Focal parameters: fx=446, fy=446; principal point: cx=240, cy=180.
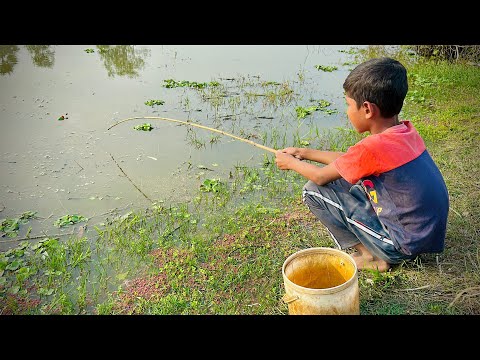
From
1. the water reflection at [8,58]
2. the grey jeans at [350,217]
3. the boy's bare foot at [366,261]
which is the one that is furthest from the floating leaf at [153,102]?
the boy's bare foot at [366,261]

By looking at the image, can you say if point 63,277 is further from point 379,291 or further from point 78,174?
point 379,291

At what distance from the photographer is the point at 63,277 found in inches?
107

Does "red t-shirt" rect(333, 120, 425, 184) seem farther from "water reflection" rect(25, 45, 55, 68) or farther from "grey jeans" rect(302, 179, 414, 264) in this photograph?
"water reflection" rect(25, 45, 55, 68)

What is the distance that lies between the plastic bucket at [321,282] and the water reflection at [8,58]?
21.4 ft

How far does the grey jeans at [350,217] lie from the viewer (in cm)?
233

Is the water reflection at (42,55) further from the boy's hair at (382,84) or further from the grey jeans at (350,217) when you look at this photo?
the boy's hair at (382,84)

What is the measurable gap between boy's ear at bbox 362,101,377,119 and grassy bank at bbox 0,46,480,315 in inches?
34.6

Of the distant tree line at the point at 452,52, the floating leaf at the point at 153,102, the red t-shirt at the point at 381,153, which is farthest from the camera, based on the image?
the distant tree line at the point at 452,52

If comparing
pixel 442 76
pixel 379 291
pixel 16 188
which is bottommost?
pixel 16 188

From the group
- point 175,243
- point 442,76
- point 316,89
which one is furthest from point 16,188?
point 442,76

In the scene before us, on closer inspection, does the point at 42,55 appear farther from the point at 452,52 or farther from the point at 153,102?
the point at 452,52

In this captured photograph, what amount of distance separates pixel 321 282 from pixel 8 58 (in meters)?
7.38

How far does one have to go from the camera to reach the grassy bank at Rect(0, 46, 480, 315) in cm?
236

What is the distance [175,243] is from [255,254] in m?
0.58
